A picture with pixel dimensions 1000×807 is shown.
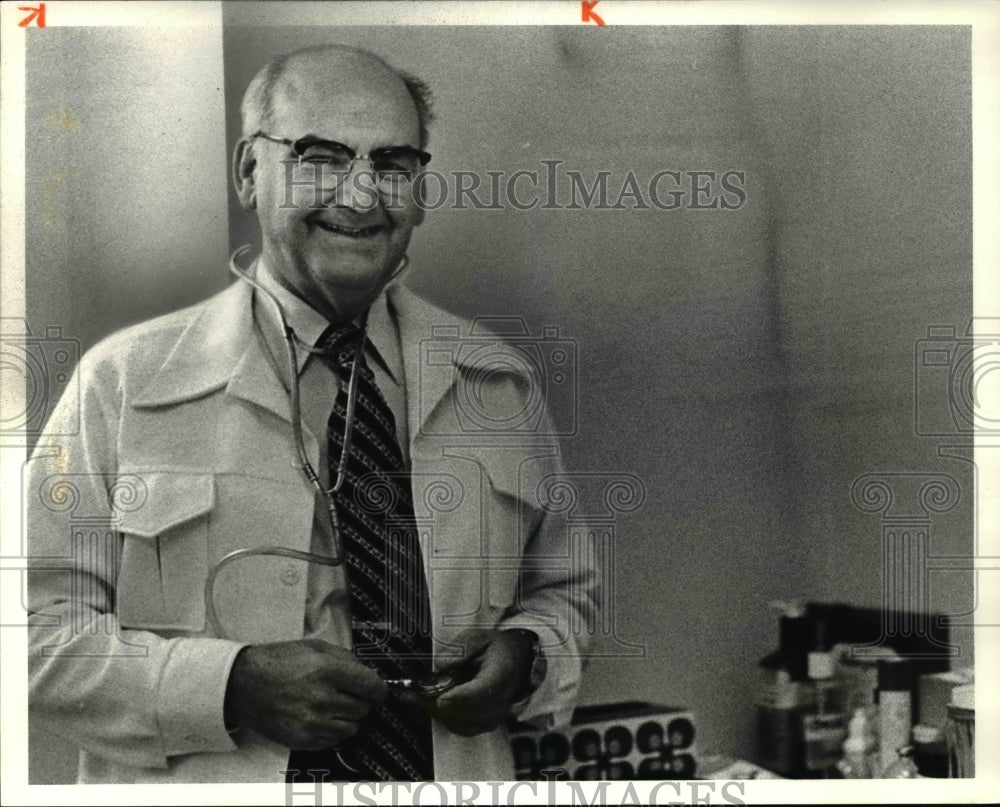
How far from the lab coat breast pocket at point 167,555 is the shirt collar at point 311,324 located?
385mm

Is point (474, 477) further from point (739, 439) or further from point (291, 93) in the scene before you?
point (291, 93)

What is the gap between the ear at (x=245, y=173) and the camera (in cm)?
314

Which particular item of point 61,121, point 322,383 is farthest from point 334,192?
point 61,121

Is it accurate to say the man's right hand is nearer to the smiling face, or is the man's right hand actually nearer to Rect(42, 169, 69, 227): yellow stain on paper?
the smiling face

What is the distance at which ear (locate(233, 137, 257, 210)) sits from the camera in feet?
10.3

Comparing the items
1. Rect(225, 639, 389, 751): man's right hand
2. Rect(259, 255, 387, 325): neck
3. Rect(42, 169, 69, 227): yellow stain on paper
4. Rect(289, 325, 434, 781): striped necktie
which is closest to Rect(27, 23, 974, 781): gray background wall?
Rect(42, 169, 69, 227): yellow stain on paper

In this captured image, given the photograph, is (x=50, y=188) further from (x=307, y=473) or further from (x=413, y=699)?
(x=413, y=699)

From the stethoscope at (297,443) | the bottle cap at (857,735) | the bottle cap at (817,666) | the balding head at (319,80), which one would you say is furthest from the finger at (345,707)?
the balding head at (319,80)

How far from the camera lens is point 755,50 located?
3.20 meters

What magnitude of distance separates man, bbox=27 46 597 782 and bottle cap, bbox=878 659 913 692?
0.73m

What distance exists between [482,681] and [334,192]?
1213 mm

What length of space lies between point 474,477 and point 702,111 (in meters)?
1.05

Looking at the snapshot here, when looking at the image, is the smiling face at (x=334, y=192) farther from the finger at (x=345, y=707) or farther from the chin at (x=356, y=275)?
the finger at (x=345, y=707)

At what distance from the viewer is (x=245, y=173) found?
3148 mm
